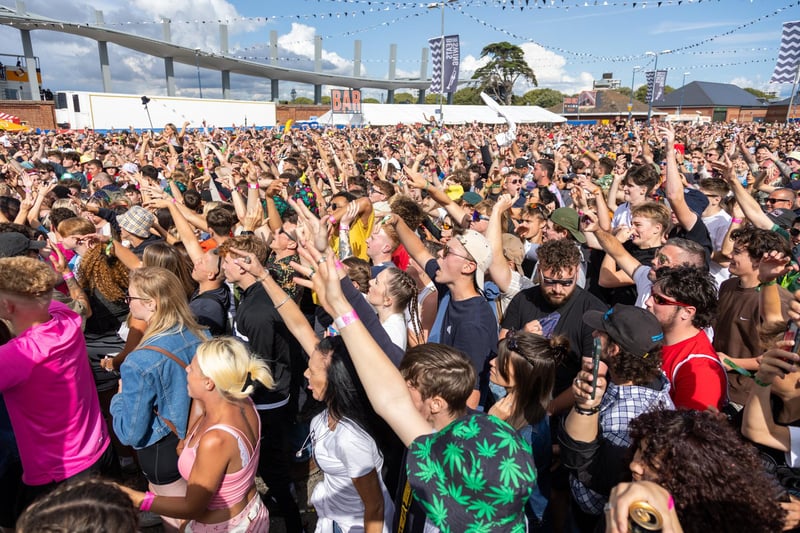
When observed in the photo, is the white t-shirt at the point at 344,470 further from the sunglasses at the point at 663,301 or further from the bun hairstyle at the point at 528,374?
the sunglasses at the point at 663,301

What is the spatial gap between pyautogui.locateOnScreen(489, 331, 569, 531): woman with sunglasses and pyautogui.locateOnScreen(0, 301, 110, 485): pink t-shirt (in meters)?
2.31

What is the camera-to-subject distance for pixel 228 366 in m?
2.26

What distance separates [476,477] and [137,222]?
192 inches

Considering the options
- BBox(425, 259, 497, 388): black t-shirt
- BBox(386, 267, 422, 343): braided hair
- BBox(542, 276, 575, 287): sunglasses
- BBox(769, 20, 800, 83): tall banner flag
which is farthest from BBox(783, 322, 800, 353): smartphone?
BBox(769, 20, 800, 83): tall banner flag

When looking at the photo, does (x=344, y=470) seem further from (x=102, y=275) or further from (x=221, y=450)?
(x=102, y=275)

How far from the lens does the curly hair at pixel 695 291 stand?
2586mm

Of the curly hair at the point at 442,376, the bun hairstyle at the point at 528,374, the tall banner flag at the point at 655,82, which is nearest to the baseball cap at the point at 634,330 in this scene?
the bun hairstyle at the point at 528,374

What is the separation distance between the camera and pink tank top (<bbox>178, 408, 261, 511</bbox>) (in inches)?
85.1

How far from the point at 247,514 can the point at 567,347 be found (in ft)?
6.05

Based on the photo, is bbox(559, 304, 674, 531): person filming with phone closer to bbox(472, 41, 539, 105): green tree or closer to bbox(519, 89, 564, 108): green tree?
bbox(472, 41, 539, 105): green tree

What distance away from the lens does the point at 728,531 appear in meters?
1.35

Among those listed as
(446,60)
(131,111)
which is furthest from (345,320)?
(131,111)

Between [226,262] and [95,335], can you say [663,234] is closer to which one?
[226,262]

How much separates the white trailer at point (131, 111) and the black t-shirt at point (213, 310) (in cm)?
2910
